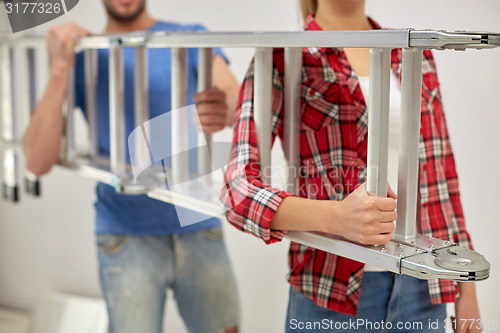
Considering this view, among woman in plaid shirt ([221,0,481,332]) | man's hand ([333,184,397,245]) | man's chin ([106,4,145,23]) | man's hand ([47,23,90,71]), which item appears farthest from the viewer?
man's chin ([106,4,145,23])

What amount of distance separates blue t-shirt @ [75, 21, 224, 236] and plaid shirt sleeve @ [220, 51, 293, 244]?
427mm

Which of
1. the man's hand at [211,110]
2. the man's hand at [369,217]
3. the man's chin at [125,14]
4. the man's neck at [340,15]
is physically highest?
the man's chin at [125,14]

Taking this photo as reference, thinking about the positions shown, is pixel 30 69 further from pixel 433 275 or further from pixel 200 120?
pixel 433 275

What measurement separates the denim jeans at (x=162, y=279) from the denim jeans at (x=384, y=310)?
0.47m

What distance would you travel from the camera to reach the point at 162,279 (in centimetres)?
131

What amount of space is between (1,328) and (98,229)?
1.13 metres

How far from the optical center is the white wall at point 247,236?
1.05 metres

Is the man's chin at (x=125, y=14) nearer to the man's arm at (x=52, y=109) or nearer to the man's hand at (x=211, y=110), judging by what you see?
the man's arm at (x=52, y=109)

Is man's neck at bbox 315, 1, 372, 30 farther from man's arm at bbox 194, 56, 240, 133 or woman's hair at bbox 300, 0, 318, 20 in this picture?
man's arm at bbox 194, 56, 240, 133

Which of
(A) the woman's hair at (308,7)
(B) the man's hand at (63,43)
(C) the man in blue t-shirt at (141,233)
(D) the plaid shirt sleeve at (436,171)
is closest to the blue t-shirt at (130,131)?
(C) the man in blue t-shirt at (141,233)

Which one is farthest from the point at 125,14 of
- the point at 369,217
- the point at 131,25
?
the point at 369,217

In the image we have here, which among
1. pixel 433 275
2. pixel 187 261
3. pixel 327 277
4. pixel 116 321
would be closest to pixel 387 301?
pixel 327 277

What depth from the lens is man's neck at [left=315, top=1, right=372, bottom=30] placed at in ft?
2.91

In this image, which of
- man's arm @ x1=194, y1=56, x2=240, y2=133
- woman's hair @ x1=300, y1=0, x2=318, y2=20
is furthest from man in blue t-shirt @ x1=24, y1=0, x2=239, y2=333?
woman's hair @ x1=300, y1=0, x2=318, y2=20
